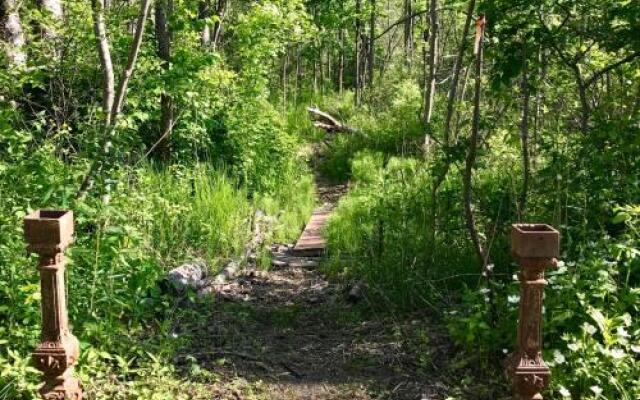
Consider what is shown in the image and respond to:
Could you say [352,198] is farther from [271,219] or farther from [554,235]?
[554,235]

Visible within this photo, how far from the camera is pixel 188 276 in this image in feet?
17.8

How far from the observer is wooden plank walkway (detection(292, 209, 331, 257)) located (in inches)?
284

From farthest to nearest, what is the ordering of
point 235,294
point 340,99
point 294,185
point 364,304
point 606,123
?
point 340,99 → point 294,185 → point 235,294 → point 364,304 → point 606,123

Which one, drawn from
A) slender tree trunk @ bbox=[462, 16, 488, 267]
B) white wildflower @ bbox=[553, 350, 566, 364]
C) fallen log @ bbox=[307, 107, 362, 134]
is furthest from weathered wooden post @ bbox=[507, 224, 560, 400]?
fallen log @ bbox=[307, 107, 362, 134]

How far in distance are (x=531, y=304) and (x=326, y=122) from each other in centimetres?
1223

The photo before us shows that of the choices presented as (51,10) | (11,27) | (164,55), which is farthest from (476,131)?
(11,27)

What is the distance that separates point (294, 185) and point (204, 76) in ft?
7.95

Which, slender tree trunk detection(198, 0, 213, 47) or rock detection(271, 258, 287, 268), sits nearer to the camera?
rock detection(271, 258, 287, 268)

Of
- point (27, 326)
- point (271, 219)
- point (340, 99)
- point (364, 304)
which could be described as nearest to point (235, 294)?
point (364, 304)

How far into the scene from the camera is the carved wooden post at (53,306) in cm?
300

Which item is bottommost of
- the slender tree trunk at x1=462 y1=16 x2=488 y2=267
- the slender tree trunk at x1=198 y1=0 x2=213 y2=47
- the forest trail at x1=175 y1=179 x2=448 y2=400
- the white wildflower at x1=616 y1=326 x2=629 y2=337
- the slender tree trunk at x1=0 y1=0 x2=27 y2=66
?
the forest trail at x1=175 y1=179 x2=448 y2=400

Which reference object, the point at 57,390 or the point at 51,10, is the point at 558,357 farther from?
the point at 51,10

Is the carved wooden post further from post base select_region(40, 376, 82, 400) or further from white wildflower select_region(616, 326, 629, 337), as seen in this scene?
white wildflower select_region(616, 326, 629, 337)

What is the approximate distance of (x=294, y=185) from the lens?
966 centimetres
